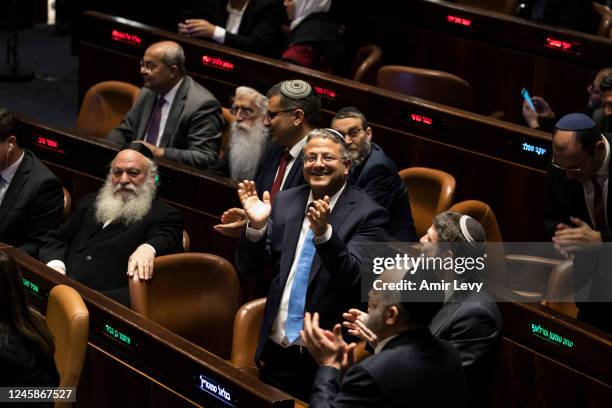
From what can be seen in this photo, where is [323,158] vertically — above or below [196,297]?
above

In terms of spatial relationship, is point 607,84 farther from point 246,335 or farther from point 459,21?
point 459,21

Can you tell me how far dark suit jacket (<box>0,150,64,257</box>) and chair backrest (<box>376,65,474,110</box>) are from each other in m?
1.70

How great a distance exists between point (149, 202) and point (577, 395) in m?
1.55

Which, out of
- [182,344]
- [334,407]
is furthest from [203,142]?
[334,407]

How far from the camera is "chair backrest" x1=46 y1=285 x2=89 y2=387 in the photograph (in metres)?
2.72

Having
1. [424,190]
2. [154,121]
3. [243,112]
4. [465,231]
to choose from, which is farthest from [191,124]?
[465,231]

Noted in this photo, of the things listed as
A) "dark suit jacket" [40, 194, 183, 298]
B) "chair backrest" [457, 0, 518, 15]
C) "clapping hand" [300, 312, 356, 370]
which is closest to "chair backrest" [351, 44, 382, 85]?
"chair backrest" [457, 0, 518, 15]

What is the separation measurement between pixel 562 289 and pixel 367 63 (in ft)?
6.51

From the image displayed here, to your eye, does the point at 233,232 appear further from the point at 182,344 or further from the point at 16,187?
the point at 16,187

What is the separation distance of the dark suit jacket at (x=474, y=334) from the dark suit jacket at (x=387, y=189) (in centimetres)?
107

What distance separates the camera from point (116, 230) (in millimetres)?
3615

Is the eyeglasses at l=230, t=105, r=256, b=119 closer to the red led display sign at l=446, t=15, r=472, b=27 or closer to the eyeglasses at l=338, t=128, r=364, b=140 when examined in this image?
the eyeglasses at l=338, t=128, r=364, b=140

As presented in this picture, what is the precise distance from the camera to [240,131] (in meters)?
4.11

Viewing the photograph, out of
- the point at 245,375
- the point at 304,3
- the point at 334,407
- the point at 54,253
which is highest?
the point at 304,3
